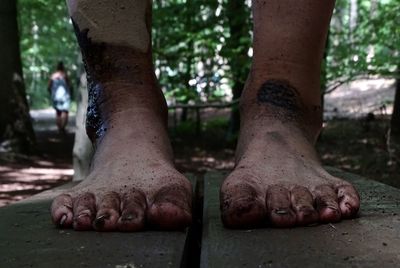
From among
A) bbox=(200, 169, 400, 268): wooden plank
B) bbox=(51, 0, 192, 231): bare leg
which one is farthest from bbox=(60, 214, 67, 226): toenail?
bbox=(200, 169, 400, 268): wooden plank

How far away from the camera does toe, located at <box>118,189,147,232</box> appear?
1174 millimetres

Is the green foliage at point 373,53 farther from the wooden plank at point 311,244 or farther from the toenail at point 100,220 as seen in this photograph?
the toenail at point 100,220

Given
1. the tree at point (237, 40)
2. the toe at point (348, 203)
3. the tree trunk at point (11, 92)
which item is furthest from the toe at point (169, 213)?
the tree trunk at point (11, 92)

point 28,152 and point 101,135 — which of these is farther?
point 28,152

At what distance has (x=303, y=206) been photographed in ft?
3.96

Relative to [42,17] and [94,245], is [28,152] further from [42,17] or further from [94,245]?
[94,245]

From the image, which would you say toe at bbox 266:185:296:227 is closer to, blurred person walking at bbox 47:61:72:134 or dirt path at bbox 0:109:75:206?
dirt path at bbox 0:109:75:206

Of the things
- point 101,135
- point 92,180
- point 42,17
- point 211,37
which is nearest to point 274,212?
point 92,180

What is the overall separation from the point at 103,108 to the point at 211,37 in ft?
13.5

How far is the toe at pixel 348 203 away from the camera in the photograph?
1259 mm

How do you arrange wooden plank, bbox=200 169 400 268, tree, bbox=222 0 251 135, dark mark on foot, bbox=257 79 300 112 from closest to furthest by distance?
1. wooden plank, bbox=200 169 400 268
2. dark mark on foot, bbox=257 79 300 112
3. tree, bbox=222 0 251 135

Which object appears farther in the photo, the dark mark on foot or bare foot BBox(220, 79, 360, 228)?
the dark mark on foot

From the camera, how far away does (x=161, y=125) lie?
158 centimetres

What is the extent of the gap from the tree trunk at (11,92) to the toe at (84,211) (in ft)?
21.5
